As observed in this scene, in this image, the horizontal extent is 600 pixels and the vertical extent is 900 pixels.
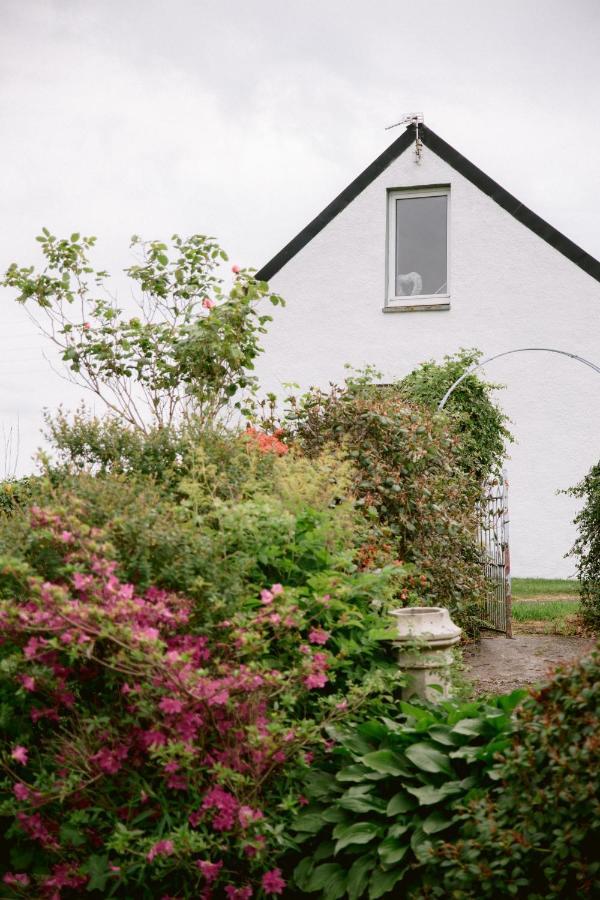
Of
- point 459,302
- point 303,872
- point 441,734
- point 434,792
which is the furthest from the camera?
point 459,302

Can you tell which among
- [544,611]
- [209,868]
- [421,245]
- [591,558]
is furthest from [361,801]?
[421,245]

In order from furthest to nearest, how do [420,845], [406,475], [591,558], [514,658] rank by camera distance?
1. [591,558]
2. [514,658]
3. [406,475]
4. [420,845]

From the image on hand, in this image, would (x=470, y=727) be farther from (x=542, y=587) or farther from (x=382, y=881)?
(x=542, y=587)

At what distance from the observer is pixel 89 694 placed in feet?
11.2

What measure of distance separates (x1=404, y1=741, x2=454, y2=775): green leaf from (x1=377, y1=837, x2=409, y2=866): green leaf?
0.26 meters

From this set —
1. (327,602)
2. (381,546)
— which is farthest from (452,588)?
(327,602)

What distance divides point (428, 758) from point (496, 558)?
5.40 metres

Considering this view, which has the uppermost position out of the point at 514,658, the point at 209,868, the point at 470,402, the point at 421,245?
the point at 421,245

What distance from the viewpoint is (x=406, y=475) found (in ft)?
19.6

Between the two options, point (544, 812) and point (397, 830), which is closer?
point (544, 812)

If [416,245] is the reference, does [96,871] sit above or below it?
below

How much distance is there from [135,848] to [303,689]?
2.57ft

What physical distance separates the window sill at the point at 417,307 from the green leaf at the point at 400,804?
10.1 m

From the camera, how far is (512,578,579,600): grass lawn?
10.9 meters
